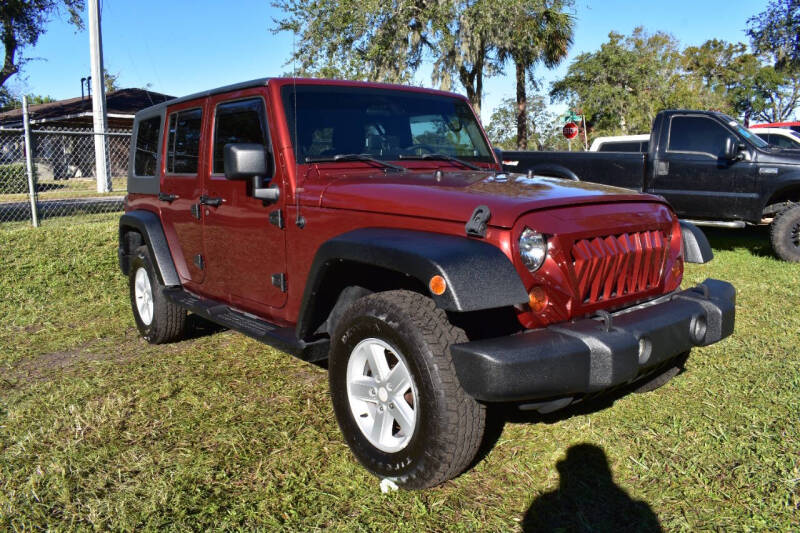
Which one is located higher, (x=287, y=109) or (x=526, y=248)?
(x=287, y=109)

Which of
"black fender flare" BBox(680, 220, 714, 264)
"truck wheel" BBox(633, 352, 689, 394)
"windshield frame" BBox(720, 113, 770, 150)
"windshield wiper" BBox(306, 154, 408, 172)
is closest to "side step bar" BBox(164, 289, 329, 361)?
"windshield wiper" BBox(306, 154, 408, 172)

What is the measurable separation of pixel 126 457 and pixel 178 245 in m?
1.87

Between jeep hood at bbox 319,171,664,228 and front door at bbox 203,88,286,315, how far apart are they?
533 mm

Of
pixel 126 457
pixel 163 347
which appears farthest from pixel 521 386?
pixel 163 347

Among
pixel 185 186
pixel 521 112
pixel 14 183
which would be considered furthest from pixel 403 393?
pixel 521 112

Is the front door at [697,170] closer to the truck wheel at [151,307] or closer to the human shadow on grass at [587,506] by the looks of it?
the human shadow on grass at [587,506]

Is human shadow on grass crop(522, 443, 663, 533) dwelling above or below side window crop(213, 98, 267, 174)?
below

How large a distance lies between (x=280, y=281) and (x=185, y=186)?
4.44 ft

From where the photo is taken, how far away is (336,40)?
56.4 feet

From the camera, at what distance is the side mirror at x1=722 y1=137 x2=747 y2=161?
26.0ft

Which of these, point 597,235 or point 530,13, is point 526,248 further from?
point 530,13

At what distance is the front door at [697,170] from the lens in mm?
8406

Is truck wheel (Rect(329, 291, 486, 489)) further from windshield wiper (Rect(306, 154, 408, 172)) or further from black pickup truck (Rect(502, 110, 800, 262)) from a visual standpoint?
black pickup truck (Rect(502, 110, 800, 262))

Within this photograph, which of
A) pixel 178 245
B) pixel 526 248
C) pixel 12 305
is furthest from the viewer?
Result: pixel 12 305
